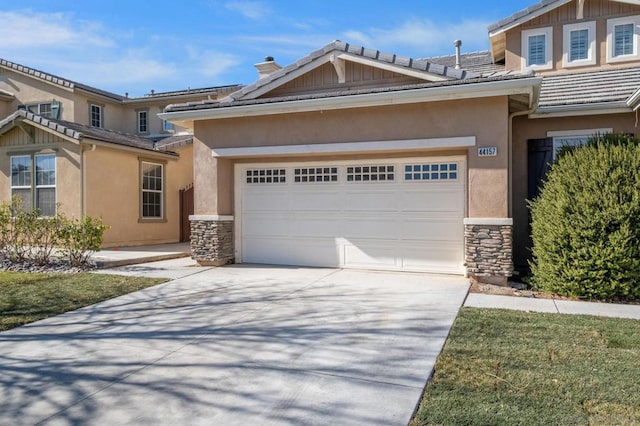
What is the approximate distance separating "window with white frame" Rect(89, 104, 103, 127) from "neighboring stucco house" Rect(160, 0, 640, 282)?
36.8ft

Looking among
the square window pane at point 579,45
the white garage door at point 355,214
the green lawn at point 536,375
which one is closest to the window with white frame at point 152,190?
the white garage door at point 355,214

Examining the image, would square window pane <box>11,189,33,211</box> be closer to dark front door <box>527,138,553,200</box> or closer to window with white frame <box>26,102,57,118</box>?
window with white frame <box>26,102,57,118</box>

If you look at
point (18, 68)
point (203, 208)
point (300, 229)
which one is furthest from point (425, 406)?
point (18, 68)

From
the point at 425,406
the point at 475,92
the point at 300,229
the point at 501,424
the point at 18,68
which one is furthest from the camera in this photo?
the point at 18,68

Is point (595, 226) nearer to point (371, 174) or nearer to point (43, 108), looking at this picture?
point (371, 174)

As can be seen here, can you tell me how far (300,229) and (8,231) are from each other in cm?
704

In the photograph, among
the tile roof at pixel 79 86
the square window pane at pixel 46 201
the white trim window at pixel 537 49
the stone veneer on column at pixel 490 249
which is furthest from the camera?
the tile roof at pixel 79 86

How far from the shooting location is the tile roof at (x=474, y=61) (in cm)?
1346

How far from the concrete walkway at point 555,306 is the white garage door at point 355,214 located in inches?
77.0

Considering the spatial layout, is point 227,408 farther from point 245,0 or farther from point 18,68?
point 18,68

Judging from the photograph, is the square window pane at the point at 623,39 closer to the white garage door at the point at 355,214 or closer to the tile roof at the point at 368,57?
the tile roof at the point at 368,57

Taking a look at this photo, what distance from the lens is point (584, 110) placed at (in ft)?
30.5

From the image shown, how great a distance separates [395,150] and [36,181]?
460 inches

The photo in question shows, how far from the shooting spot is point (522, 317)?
6.15m
